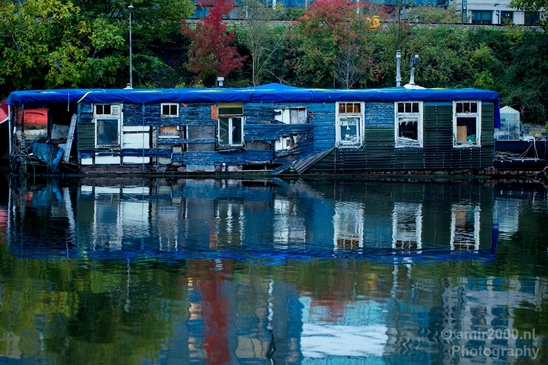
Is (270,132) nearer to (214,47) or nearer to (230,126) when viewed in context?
(230,126)

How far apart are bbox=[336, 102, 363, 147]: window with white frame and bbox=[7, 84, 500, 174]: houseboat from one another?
1.6 inches

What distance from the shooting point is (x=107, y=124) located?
3253 cm

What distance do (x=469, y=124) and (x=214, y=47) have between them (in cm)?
1430

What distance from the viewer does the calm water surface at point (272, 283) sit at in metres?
9.12

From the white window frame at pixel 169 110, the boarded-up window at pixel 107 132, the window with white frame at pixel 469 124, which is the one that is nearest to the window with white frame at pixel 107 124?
the boarded-up window at pixel 107 132

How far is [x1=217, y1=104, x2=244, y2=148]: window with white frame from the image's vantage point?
32.8 metres

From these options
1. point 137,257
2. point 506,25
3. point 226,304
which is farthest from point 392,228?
point 506,25

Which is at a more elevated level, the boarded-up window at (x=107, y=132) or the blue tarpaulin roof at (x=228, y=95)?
the blue tarpaulin roof at (x=228, y=95)

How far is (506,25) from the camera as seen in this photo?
51156 mm

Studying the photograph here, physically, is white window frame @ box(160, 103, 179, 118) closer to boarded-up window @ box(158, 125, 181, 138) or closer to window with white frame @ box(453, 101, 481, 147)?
boarded-up window @ box(158, 125, 181, 138)

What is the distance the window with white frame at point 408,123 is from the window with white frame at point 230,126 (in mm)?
6214

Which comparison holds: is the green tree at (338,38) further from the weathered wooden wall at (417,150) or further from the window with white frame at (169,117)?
the window with white frame at (169,117)

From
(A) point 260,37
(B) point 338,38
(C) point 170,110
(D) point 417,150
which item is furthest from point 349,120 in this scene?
(A) point 260,37

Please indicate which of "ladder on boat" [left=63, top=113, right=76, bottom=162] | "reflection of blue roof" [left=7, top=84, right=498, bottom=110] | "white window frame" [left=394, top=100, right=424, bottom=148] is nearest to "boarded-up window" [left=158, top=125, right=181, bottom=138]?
"reflection of blue roof" [left=7, top=84, right=498, bottom=110]
